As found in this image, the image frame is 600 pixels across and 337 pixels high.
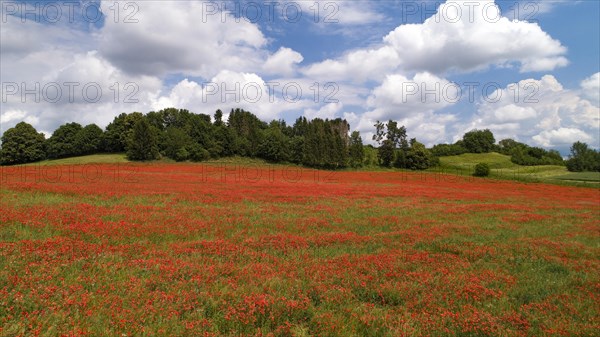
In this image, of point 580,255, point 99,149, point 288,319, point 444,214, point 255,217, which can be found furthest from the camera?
point 99,149

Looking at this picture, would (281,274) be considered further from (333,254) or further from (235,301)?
(333,254)

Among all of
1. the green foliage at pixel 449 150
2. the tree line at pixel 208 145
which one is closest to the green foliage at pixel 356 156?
the tree line at pixel 208 145

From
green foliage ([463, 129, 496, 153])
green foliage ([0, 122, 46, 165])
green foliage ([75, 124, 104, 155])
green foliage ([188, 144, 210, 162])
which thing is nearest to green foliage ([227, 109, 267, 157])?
green foliage ([188, 144, 210, 162])

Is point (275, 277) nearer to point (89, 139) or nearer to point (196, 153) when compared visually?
point (196, 153)

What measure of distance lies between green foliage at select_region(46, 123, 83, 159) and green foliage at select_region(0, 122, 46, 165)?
254 cm

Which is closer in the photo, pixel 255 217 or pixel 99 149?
pixel 255 217

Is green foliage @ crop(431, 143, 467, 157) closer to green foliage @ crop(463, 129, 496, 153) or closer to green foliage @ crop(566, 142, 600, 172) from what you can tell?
green foliage @ crop(463, 129, 496, 153)

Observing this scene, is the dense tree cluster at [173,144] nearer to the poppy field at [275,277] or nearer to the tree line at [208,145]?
the tree line at [208,145]

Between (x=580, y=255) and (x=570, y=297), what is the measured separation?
6.69 m

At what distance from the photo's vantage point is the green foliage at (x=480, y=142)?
558ft

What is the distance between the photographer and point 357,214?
2138 cm

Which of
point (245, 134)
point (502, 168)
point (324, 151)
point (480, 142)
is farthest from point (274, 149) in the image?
point (480, 142)

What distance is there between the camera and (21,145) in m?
90.6

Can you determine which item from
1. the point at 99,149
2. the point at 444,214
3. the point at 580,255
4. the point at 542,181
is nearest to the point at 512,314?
the point at 580,255
